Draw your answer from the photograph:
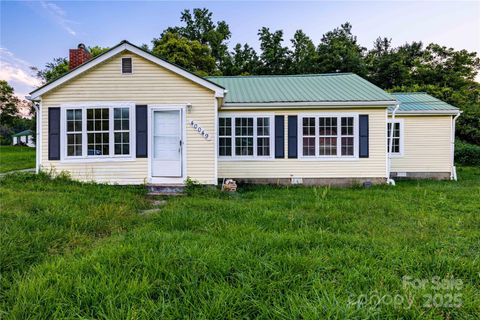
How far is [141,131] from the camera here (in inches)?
316

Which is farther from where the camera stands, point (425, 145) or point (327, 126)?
point (425, 145)

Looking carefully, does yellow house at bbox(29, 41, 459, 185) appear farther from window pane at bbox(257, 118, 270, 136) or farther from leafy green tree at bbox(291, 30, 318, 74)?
leafy green tree at bbox(291, 30, 318, 74)

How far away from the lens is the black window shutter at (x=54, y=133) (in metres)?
8.04

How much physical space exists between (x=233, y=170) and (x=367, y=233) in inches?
235

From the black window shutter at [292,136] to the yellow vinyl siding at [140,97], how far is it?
9.48 ft

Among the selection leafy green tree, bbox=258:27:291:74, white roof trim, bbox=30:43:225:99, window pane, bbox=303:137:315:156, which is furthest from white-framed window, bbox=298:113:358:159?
leafy green tree, bbox=258:27:291:74

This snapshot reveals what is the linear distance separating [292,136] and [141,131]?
510 cm

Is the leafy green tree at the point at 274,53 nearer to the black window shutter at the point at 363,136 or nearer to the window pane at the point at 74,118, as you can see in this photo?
the black window shutter at the point at 363,136

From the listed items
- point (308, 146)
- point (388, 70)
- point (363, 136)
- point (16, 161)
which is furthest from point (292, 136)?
point (388, 70)

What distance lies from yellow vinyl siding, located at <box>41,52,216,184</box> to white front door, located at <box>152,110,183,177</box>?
29 centimetres

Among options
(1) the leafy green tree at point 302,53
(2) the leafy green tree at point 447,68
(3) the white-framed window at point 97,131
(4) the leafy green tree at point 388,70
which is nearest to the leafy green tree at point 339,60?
(1) the leafy green tree at point 302,53

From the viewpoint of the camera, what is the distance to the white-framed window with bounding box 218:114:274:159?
31.0ft

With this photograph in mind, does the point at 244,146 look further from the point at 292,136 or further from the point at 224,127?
the point at 292,136

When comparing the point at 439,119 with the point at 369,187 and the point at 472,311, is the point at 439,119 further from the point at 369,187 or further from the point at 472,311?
the point at 472,311
